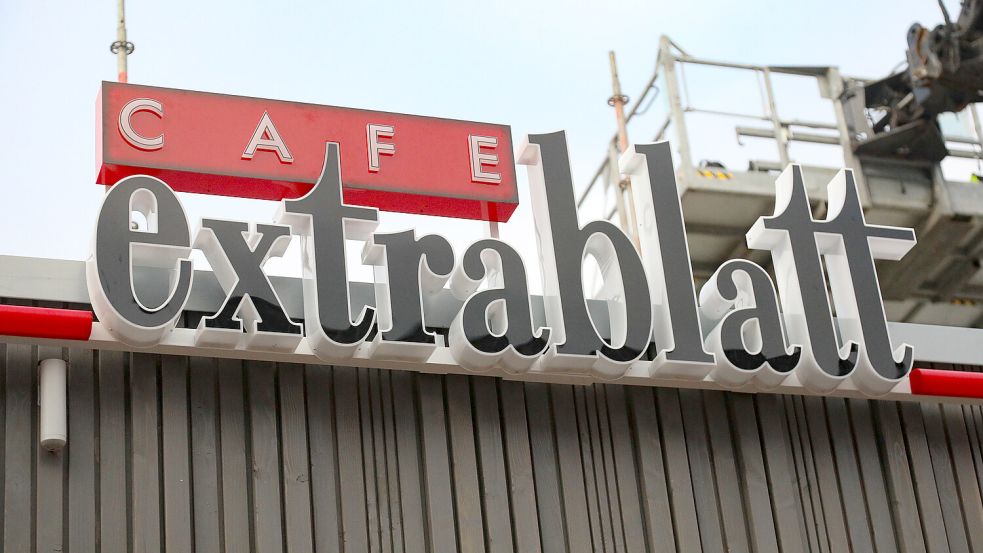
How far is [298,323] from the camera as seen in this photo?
9477 mm

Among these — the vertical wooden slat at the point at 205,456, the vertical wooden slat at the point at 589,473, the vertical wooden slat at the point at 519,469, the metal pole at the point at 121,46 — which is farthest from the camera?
the metal pole at the point at 121,46

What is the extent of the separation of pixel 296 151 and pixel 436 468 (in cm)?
264

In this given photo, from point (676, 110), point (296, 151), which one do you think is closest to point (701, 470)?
point (296, 151)

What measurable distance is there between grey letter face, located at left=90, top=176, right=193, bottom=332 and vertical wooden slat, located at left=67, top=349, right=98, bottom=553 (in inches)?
16.0

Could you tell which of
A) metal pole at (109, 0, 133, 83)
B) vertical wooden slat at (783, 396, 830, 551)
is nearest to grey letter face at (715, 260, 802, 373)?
vertical wooden slat at (783, 396, 830, 551)

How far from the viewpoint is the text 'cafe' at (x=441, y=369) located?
9031 mm

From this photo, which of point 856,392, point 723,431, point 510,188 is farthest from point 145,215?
point 856,392

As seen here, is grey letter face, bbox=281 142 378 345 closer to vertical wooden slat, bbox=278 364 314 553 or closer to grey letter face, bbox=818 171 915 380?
vertical wooden slat, bbox=278 364 314 553

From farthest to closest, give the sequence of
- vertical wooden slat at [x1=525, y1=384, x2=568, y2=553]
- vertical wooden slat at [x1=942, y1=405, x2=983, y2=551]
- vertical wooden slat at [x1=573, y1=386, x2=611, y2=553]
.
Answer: vertical wooden slat at [x1=942, y1=405, x2=983, y2=551] → vertical wooden slat at [x1=573, y1=386, x2=611, y2=553] → vertical wooden slat at [x1=525, y1=384, x2=568, y2=553]

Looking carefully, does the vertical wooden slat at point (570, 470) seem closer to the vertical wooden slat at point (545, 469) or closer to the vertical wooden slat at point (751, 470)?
the vertical wooden slat at point (545, 469)

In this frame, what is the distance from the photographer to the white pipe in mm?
8727

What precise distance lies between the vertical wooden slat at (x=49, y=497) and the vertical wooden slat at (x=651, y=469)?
3.78 meters

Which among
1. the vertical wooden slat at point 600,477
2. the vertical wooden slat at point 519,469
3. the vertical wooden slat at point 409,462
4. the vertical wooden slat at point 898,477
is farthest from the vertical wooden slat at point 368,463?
the vertical wooden slat at point 898,477

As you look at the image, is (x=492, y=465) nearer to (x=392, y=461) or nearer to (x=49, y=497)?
(x=392, y=461)
